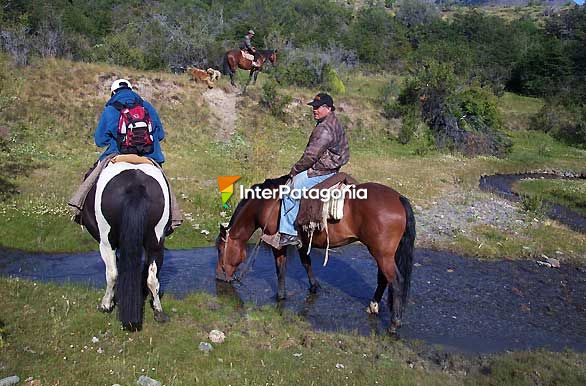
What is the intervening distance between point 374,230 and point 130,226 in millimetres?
3616

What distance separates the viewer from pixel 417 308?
861 centimetres

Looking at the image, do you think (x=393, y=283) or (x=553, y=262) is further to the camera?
(x=553, y=262)

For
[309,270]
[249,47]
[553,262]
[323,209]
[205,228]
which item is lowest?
[205,228]

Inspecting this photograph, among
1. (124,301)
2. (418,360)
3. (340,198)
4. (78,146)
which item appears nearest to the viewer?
(124,301)

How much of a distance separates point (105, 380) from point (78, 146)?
610 inches

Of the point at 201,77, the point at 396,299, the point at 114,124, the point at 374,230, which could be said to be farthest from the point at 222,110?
the point at 396,299

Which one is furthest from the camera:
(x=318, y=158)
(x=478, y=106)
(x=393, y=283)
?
(x=478, y=106)

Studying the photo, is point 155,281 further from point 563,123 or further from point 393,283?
point 563,123

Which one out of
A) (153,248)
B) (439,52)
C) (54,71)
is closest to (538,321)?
(153,248)

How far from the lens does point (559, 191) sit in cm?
2022

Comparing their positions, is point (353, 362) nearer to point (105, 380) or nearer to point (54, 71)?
point (105, 380)

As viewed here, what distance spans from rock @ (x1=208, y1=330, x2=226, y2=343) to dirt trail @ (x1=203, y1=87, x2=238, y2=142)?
1689 cm

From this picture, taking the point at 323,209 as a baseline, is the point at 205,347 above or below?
below

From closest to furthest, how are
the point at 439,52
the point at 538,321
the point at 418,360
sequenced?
the point at 418,360 < the point at 538,321 < the point at 439,52
